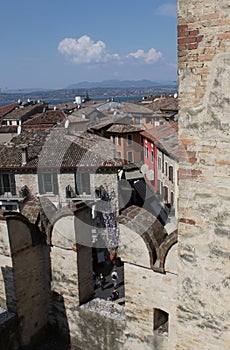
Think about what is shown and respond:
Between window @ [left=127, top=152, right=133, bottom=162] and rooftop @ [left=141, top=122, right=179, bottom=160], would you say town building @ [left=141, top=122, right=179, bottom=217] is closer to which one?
rooftop @ [left=141, top=122, right=179, bottom=160]

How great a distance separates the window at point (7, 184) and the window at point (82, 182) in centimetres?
455

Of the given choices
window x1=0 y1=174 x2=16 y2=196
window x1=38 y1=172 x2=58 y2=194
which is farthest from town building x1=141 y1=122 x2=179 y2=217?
window x1=0 y1=174 x2=16 y2=196

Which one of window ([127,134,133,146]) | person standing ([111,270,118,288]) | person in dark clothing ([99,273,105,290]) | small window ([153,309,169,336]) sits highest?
window ([127,134,133,146])

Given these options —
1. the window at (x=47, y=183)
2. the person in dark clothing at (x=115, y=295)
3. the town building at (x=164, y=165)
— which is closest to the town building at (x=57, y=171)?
the window at (x=47, y=183)

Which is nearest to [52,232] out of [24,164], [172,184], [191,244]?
[191,244]

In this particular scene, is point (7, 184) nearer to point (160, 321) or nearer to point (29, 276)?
point (29, 276)

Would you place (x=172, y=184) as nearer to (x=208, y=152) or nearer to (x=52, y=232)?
(x=52, y=232)

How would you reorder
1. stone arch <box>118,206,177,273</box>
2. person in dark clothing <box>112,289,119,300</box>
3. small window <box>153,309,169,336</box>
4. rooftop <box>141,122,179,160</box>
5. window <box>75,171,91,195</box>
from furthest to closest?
window <box>75,171,91,195</box>
rooftop <box>141,122,179,160</box>
person in dark clothing <box>112,289,119,300</box>
small window <box>153,309,169,336</box>
stone arch <box>118,206,177,273</box>

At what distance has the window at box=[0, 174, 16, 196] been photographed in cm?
2417

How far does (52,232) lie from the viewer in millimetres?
8062

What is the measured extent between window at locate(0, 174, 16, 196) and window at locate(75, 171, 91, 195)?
14.9ft

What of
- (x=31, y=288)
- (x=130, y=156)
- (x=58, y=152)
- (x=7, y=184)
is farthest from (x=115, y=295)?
(x=130, y=156)

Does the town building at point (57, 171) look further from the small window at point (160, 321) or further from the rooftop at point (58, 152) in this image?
the small window at point (160, 321)

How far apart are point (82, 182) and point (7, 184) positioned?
551 centimetres
